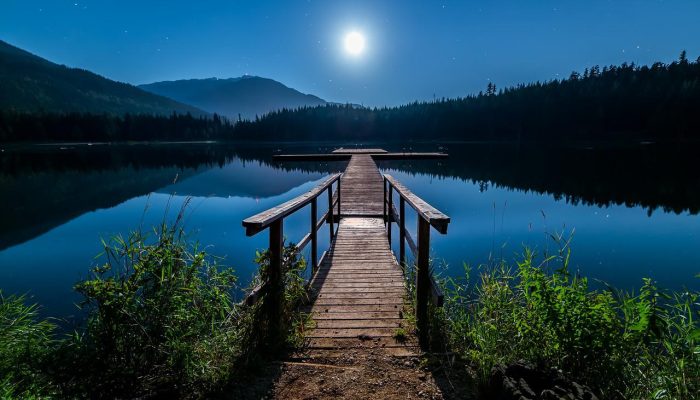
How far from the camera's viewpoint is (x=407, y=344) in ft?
12.7

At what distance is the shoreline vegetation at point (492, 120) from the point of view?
80500 millimetres

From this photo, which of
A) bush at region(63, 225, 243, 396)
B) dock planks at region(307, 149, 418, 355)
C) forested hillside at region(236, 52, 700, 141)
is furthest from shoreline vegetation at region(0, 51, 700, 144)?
bush at region(63, 225, 243, 396)

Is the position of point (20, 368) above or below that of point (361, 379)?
above

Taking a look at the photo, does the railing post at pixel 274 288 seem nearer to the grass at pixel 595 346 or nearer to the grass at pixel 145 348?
the grass at pixel 145 348

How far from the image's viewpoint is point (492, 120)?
339ft

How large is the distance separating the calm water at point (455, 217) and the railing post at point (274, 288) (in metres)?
1.09

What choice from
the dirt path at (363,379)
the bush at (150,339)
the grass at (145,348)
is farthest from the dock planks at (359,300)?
the bush at (150,339)

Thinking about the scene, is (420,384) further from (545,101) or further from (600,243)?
(545,101)

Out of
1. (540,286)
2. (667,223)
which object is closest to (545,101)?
(667,223)

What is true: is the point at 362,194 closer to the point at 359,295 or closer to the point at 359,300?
the point at 359,295

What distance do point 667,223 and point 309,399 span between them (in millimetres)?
18151

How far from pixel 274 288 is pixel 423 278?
1646 mm

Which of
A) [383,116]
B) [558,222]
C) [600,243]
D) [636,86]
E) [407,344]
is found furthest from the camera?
[383,116]

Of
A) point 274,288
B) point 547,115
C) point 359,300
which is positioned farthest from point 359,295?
point 547,115
